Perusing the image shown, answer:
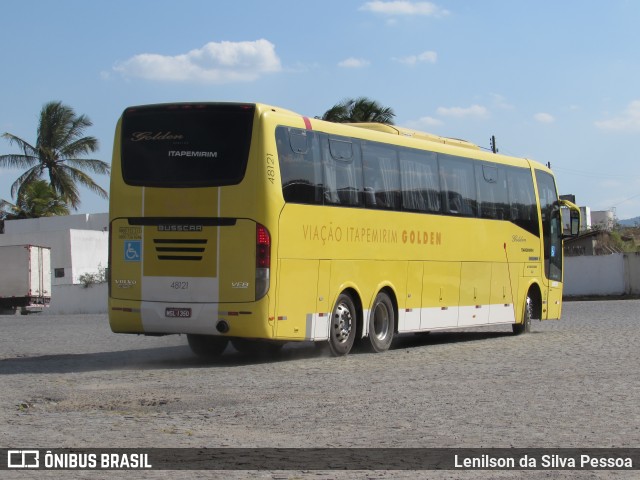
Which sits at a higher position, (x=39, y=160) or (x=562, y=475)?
(x=39, y=160)

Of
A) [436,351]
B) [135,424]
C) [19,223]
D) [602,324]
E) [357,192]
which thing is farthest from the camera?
[19,223]

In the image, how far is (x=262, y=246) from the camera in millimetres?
15320

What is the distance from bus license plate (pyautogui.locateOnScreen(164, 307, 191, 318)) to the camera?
15625 mm

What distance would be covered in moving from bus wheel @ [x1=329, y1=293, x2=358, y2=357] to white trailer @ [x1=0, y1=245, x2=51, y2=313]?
108 feet

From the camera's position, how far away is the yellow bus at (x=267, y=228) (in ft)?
50.5

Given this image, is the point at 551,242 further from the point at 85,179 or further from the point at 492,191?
the point at 85,179

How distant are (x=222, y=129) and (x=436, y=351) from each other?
581 centimetres

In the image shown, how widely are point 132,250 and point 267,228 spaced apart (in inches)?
84.5

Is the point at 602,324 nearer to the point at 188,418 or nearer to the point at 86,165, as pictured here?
the point at 188,418

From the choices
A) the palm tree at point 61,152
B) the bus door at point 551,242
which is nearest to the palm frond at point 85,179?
Result: the palm tree at point 61,152

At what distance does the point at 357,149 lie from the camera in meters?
17.7

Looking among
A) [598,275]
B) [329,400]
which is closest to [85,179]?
[598,275]

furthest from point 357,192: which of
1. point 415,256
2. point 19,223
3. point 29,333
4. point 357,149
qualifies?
point 19,223

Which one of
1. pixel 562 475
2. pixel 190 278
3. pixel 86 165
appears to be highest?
pixel 86 165
